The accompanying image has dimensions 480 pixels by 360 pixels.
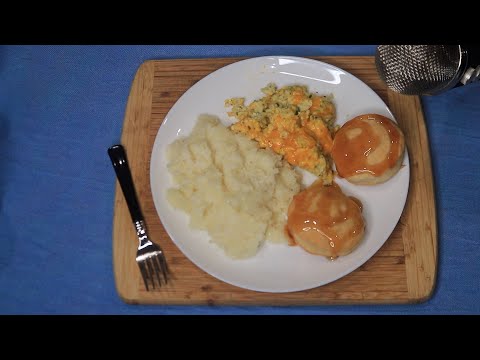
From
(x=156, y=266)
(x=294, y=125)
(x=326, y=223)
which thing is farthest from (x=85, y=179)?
(x=326, y=223)

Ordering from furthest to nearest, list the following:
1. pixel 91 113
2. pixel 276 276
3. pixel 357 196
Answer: pixel 91 113 → pixel 357 196 → pixel 276 276

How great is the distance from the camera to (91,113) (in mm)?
2721

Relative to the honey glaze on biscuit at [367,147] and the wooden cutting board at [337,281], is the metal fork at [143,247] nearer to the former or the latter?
the wooden cutting board at [337,281]

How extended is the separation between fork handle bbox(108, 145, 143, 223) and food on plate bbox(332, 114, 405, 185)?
0.96 m

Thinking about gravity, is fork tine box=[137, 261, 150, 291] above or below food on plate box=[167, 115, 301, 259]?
below

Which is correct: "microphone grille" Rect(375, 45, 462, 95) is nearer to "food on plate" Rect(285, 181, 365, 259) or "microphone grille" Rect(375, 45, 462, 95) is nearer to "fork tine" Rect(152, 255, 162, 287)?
"food on plate" Rect(285, 181, 365, 259)

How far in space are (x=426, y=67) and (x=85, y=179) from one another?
68.9 inches

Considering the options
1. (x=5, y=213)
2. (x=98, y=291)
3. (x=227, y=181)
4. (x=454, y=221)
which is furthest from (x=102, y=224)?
(x=454, y=221)

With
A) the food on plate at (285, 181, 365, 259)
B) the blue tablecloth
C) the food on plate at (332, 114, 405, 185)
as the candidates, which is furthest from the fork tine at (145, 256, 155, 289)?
the food on plate at (332, 114, 405, 185)

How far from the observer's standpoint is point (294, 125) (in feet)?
7.86

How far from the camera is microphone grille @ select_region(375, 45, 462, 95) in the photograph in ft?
7.75

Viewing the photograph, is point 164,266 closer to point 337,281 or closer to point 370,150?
point 337,281

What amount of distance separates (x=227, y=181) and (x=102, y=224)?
0.65 meters

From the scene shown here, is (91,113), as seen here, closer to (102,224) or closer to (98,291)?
(102,224)
